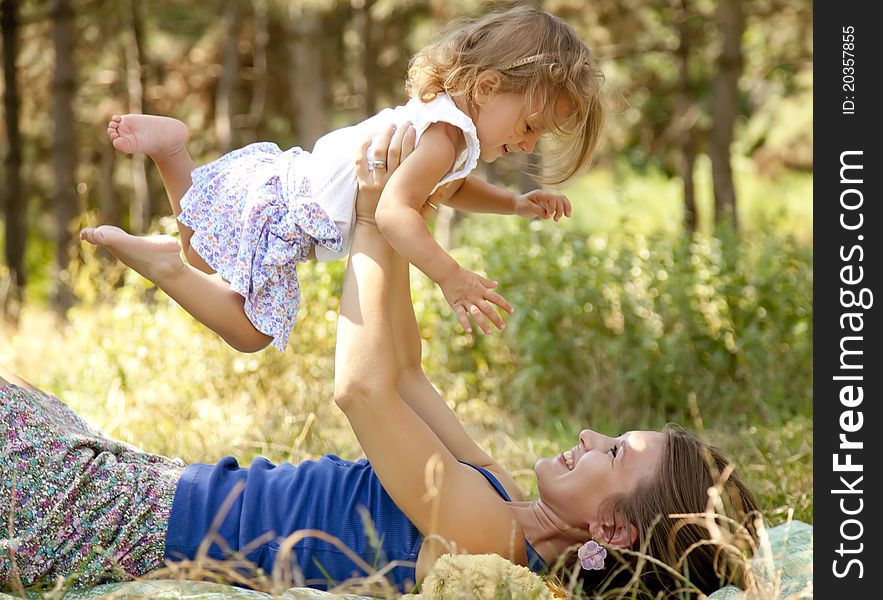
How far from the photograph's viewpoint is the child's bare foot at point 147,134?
2.76m

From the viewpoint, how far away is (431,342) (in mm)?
5188

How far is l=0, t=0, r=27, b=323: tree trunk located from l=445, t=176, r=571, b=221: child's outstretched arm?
6.14 meters

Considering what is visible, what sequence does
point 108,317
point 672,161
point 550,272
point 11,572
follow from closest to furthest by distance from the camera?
1. point 11,572
2. point 550,272
3. point 108,317
4. point 672,161

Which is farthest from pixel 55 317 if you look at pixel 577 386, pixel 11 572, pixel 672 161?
pixel 672 161

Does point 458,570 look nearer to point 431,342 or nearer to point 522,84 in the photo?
point 522,84

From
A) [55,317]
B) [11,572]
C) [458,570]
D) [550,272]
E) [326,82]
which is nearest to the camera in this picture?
[458,570]

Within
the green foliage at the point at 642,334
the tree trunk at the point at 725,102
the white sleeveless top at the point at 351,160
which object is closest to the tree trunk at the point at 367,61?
the tree trunk at the point at 725,102

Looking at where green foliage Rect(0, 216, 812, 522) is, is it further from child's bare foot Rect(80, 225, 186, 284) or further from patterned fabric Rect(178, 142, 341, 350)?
child's bare foot Rect(80, 225, 186, 284)

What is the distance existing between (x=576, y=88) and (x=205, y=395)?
271 cm

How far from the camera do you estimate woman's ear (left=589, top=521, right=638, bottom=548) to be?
7.40 ft
